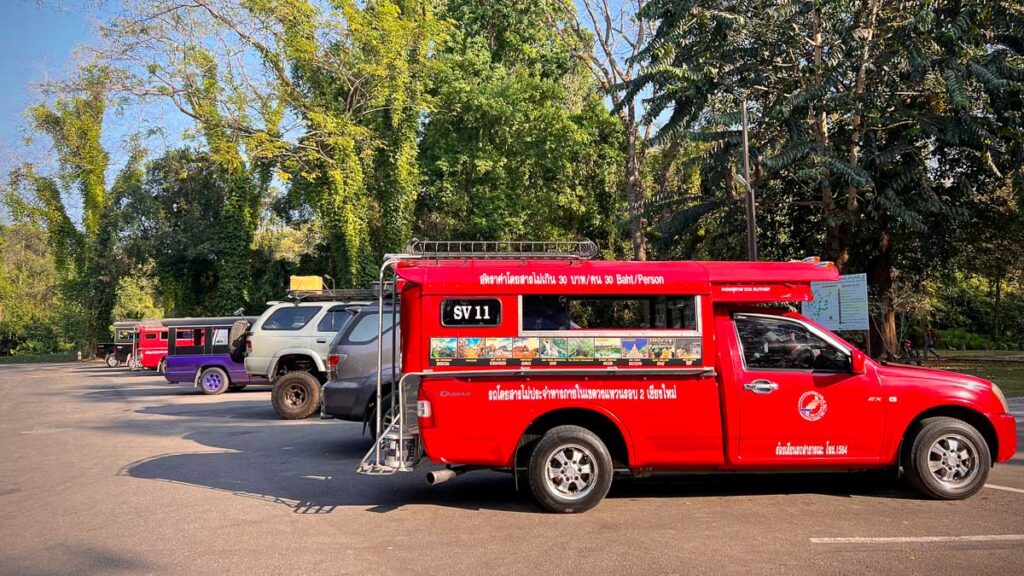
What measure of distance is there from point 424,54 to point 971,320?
121 feet

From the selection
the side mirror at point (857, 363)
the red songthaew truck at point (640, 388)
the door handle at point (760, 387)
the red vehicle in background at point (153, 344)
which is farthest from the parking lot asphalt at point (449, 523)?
the red vehicle in background at point (153, 344)

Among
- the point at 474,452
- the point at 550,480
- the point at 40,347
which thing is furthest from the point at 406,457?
the point at 40,347

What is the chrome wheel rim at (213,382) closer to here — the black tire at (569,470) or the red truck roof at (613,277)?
the red truck roof at (613,277)

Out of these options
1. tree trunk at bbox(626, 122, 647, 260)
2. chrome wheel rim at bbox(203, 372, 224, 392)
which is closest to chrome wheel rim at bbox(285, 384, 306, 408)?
chrome wheel rim at bbox(203, 372, 224, 392)

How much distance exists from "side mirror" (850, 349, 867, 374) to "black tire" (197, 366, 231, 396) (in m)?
18.2

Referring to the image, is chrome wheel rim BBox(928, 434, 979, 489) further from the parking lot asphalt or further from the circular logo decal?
the circular logo decal

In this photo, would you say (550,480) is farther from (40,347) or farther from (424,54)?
(40,347)

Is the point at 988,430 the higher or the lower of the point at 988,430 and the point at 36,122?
the lower

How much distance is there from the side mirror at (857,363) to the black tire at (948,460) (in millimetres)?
805

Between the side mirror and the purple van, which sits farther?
the purple van

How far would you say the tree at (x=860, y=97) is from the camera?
21719 millimetres

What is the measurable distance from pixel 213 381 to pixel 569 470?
17.1 meters

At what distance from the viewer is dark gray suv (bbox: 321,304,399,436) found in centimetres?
1082

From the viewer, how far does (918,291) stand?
102ft
